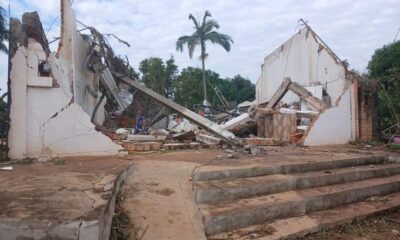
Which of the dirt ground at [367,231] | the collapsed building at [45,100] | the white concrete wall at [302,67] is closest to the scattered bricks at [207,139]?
the collapsed building at [45,100]

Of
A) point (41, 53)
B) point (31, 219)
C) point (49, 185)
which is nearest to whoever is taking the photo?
point (31, 219)

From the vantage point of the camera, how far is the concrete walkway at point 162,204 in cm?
376

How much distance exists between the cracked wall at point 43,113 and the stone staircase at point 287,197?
3094 millimetres

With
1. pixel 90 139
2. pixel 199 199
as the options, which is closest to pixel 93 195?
pixel 199 199

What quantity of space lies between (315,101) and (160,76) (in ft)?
58.7

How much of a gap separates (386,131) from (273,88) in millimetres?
5765

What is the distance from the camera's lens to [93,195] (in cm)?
361

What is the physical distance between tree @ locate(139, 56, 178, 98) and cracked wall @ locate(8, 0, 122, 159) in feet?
65.8

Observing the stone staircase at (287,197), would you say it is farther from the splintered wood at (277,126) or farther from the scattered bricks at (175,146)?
the splintered wood at (277,126)

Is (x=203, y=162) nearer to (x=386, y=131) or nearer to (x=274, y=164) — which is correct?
(x=274, y=164)

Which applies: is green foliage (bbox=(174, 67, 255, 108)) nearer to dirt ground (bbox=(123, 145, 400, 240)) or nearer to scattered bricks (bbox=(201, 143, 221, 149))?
scattered bricks (bbox=(201, 143, 221, 149))

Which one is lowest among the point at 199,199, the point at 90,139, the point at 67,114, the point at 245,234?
the point at 245,234

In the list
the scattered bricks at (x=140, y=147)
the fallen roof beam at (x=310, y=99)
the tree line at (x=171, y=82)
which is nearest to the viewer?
the scattered bricks at (x=140, y=147)

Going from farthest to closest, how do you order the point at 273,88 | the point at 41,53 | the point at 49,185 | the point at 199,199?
the point at 273,88, the point at 41,53, the point at 199,199, the point at 49,185
